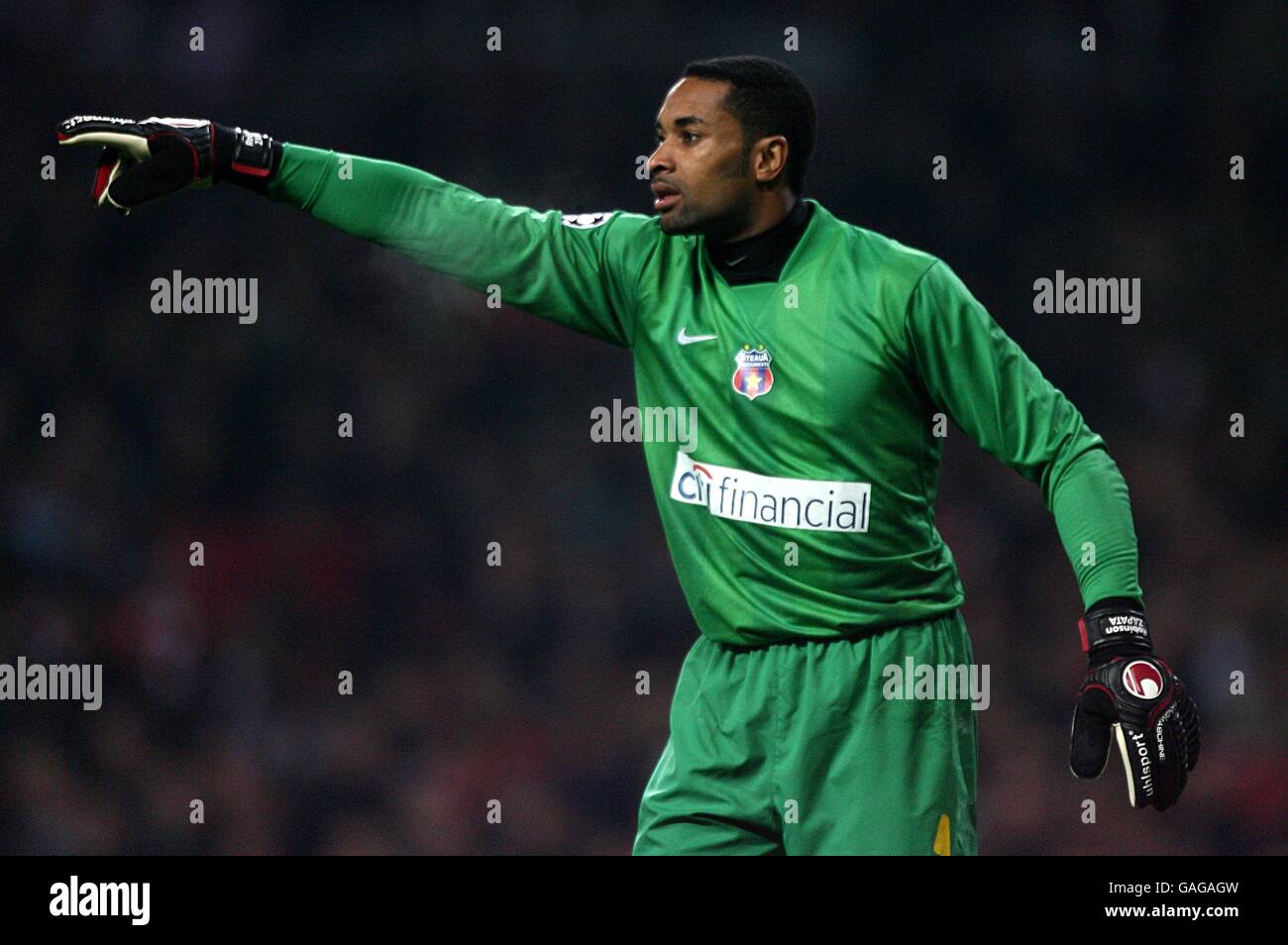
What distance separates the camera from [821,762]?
12.6 feet

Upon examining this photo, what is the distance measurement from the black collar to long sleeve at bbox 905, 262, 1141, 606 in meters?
0.35

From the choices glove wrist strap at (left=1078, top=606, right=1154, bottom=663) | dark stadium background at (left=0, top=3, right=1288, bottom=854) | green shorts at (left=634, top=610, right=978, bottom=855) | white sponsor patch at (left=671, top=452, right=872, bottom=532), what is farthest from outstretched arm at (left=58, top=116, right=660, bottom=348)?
dark stadium background at (left=0, top=3, right=1288, bottom=854)

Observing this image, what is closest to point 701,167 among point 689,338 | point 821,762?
point 689,338

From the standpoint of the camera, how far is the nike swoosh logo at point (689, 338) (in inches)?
159

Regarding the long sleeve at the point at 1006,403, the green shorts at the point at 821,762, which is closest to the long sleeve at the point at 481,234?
the long sleeve at the point at 1006,403

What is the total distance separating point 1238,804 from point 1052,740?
0.81 m

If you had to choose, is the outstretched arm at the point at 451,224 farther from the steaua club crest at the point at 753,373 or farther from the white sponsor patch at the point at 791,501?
the white sponsor patch at the point at 791,501

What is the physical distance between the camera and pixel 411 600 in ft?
27.8

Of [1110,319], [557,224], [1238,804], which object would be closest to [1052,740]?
[1238,804]

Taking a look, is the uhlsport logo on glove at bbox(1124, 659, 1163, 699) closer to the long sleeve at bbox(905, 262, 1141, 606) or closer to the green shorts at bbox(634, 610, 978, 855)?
the long sleeve at bbox(905, 262, 1141, 606)

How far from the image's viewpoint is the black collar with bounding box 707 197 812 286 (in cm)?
405

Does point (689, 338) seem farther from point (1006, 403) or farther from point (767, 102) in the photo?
point (1006, 403)
